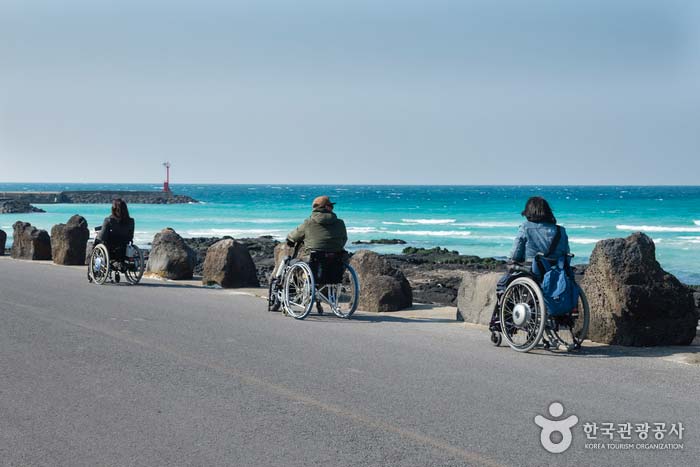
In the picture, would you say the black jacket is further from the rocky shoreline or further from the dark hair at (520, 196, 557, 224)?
the dark hair at (520, 196, 557, 224)

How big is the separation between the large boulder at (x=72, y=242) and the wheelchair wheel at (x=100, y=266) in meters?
5.41

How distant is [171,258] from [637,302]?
11615 mm

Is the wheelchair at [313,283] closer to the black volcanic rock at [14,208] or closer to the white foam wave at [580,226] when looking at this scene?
the white foam wave at [580,226]

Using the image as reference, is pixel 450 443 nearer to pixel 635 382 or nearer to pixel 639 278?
pixel 635 382

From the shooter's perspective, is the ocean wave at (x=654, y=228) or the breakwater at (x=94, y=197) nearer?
the ocean wave at (x=654, y=228)

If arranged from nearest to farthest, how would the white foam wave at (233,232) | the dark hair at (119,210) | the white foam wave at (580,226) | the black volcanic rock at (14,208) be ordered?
the dark hair at (119,210), the white foam wave at (233,232), the white foam wave at (580,226), the black volcanic rock at (14,208)

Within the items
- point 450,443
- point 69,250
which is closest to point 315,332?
point 450,443

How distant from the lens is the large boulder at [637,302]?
10.0 meters

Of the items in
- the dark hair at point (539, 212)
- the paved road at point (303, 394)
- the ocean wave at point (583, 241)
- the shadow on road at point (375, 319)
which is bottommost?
the ocean wave at point (583, 241)

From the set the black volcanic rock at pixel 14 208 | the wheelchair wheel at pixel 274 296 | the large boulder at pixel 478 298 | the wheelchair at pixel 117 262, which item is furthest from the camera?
the black volcanic rock at pixel 14 208

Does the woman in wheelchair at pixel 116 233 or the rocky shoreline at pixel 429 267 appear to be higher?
the woman in wheelchair at pixel 116 233

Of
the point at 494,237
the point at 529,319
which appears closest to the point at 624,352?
the point at 529,319

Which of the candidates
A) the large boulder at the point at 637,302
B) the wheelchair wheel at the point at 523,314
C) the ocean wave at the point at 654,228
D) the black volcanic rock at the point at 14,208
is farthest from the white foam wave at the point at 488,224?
the wheelchair wheel at the point at 523,314

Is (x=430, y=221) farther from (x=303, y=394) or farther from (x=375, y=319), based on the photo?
(x=303, y=394)
